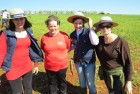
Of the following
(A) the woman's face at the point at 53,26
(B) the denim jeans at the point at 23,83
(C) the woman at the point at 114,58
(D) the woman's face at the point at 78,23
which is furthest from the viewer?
(D) the woman's face at the point at 78,23

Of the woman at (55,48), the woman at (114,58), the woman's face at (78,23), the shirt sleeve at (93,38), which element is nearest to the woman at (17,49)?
the woman at (55,48)

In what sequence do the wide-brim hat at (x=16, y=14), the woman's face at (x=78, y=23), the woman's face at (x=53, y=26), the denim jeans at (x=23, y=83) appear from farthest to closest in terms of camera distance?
the woman's face at (x=78, y=23) → the woman's face at (x=53, y=26) → the denim jeans at (x=23, y=83) → the wide-brim hat at (x=16, y=14)

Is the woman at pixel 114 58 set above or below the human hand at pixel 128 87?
above

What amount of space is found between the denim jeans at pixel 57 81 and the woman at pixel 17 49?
0.76m

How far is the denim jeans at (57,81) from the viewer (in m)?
5.33

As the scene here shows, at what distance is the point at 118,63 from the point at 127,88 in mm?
456

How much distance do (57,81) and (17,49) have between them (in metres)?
1.55

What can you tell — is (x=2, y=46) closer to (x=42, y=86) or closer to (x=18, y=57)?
(x=18, y=57)

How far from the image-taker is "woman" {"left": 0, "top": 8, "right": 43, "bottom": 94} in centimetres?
431

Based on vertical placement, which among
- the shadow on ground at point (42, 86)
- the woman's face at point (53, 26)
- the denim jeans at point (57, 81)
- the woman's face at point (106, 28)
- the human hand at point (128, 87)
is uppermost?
the woman's face at point (106, 28)

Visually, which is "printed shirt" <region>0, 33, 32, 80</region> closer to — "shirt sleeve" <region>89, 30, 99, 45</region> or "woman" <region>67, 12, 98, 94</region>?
"woman" <region>67, 12, 98, 94</region>

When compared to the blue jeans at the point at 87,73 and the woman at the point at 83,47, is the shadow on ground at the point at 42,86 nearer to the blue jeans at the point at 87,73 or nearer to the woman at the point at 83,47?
the blue jeans at the point at 87,73

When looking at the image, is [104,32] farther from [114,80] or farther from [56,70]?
[56,70]

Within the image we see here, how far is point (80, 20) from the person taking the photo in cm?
494
